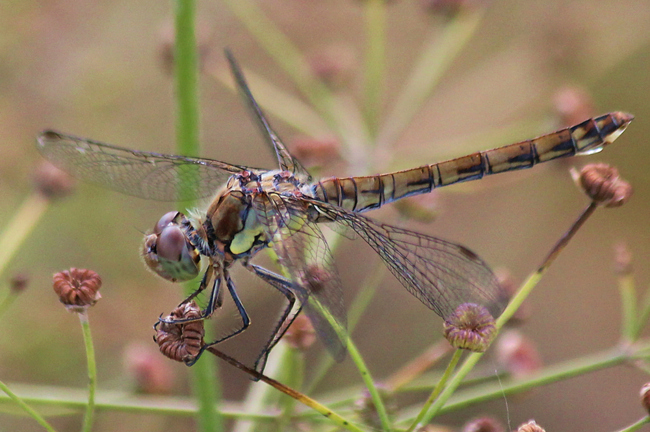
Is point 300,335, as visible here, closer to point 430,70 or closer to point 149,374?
point 149,374

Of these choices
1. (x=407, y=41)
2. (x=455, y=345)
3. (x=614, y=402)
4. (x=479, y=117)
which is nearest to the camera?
(x=455, y=345)

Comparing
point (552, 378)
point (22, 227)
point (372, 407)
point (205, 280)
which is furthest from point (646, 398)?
point (22, 227)

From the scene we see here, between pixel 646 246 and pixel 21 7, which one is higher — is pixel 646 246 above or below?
above

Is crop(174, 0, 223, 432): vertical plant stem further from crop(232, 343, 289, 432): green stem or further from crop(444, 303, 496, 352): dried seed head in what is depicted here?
crop(444, 303, 496, 352): dried seed head

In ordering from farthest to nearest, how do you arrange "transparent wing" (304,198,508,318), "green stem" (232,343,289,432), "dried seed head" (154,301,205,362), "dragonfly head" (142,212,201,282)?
"green stem" (232,343,289,432) → "dragonfly head" (142,212,201,282) → "transparent wing" (304,198,508,318) → "dried seed head" (154,301,205,362)

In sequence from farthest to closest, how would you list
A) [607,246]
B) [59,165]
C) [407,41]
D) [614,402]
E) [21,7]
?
[407,41] < [607,246] < [614,402] < [21,7] < [59,165]

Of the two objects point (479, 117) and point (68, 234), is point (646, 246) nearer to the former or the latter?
point (479, 117)

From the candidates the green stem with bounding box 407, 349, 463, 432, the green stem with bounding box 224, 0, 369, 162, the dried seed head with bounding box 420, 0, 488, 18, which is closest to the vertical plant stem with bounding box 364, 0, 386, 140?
the green stem with bounding box 224, 0, 369, 162

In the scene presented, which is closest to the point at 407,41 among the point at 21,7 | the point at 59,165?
the point at 21,7
